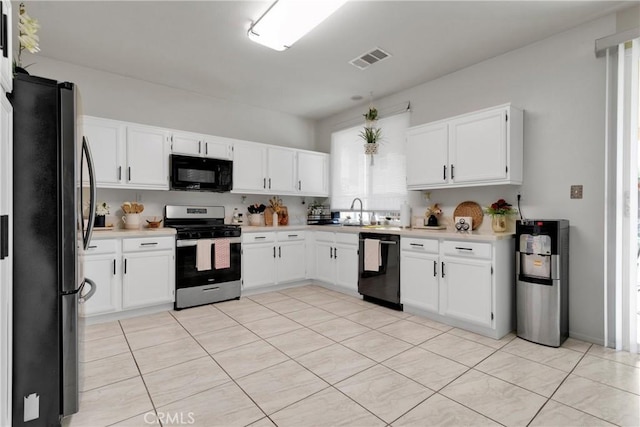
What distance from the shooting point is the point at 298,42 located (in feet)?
10.6

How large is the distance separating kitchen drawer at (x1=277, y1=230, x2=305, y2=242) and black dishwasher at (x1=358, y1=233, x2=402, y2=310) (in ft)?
3.60

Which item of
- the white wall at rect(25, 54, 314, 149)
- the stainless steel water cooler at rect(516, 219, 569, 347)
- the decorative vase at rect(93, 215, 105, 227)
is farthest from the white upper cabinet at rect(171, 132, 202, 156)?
the stainless steel water cooler at rect(516, 219, 569, 347)

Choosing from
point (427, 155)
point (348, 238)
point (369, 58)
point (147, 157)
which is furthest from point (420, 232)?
point (147, 157)

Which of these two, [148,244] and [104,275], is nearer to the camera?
[104,275]

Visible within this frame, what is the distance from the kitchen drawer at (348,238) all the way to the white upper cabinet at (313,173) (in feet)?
3.86

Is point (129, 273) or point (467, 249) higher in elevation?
point (467, 249)

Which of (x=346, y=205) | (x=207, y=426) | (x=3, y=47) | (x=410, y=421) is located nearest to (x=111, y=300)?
(x=207, y=426)

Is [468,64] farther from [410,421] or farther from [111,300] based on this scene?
[111,300]

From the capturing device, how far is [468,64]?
12.2 ft

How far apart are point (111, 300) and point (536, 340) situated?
4.10 metres

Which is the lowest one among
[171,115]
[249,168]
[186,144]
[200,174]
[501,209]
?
[501,209]

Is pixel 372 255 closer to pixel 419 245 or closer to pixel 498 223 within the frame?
pixel 419 245

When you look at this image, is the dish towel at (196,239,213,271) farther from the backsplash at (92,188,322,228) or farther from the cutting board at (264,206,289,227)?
the cutting board at (264,206,289,227)

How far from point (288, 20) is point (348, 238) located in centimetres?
268
